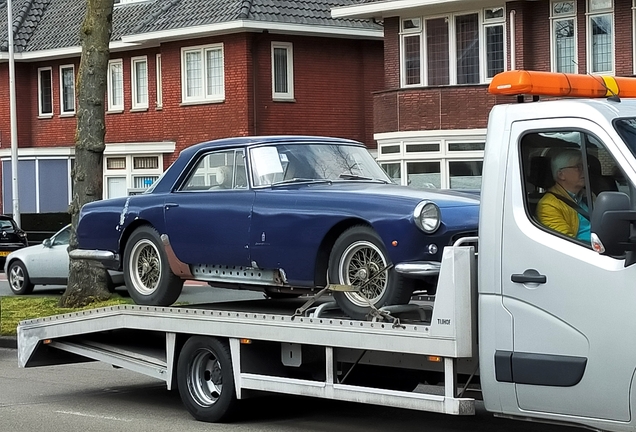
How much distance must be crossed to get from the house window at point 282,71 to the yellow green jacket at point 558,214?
28976 mm

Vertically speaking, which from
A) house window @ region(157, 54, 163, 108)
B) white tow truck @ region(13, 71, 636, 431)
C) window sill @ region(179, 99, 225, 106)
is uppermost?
A: house window @ region(157, 54, 163, 108)

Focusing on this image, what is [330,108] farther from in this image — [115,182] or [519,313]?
[519,313]

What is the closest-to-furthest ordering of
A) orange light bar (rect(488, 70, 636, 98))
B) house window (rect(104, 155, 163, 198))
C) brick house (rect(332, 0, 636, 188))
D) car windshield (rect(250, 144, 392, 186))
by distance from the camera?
orange light bar (rect(488, 70, 636, 98)) → car windshield (rect(250, 144, 392, 186)) → brick house (rect(332, 0, 636, 188)) → house window (rect(104, 155, 163, 198))

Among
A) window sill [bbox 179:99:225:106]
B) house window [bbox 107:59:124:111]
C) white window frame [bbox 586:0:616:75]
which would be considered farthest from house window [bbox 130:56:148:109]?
white window frame [bbox 586:0:616:75]

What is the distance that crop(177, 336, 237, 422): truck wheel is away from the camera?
9422 mm

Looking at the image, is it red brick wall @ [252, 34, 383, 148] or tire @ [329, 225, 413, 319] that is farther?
→ red brick wall @ [252, 34, 383, 148]

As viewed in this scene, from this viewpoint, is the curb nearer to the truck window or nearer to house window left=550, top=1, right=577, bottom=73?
the truck window

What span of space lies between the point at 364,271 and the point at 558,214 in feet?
6.81

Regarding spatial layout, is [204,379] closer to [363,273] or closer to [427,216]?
[363,273]

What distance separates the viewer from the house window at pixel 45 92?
4225cm

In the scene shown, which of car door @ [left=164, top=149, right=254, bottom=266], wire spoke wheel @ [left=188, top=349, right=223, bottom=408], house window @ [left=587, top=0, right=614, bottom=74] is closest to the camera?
wire spoke wheel @ [left=188, top=349, right=223, bottom=408]

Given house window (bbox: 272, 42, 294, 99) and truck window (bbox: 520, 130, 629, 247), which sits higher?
house window (bbox: 272, 42, 294, 99)

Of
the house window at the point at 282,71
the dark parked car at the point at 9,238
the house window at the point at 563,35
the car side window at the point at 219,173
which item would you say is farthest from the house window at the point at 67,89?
the car side window at the point at 219,173

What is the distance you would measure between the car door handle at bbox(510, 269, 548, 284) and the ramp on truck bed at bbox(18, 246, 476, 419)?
38cm
